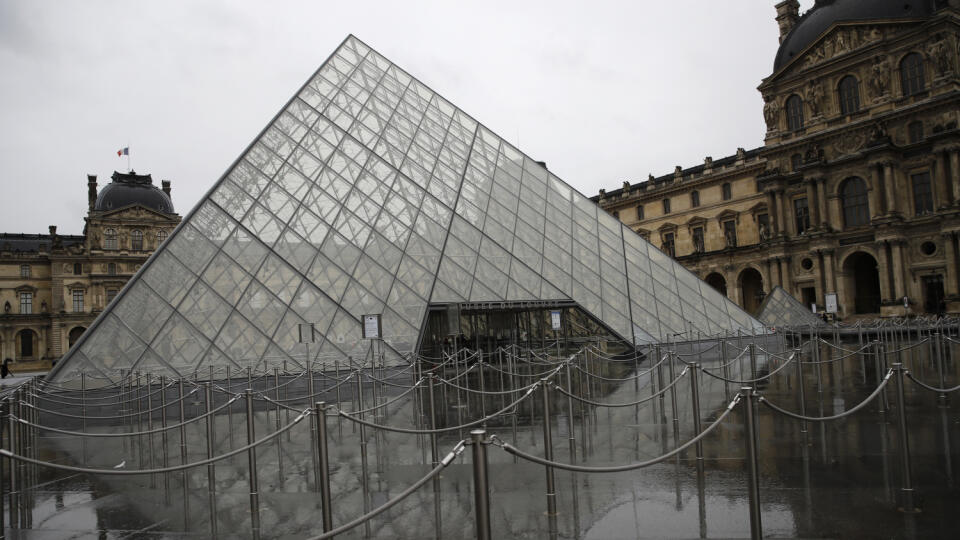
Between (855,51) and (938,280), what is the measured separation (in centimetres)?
1352

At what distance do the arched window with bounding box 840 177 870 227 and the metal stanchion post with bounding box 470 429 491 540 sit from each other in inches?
1607

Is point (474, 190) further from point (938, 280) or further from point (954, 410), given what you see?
point (938, 280)

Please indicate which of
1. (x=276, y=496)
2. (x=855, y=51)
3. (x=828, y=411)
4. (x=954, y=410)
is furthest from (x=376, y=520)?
(x=855, y=51)

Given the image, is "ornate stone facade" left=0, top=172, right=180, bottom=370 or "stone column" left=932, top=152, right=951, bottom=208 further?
"ornate stone facade" left=0, top=172, right=180, bottom=370

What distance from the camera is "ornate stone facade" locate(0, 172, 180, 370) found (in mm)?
53031

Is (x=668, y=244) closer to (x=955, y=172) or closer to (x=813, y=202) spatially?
(x=813, y=202)

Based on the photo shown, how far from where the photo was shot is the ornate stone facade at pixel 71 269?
174 ft

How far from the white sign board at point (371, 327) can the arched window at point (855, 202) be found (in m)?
34.6

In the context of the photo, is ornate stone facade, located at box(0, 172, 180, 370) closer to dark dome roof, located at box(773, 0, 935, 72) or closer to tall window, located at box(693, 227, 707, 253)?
tall window, located at box(693, 227, 707, 253)

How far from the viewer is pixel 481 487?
2.98m

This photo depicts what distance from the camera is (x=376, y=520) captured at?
460 centimetres

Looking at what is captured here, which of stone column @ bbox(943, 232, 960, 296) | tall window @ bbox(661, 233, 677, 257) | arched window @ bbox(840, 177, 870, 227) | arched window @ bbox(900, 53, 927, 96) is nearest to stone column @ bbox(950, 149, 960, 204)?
stone column @ bbox(943, 232, 960, 296)

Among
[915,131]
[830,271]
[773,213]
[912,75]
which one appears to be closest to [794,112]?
[773,213]

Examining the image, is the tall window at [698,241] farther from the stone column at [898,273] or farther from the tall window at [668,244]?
the stone column at [898,273]
